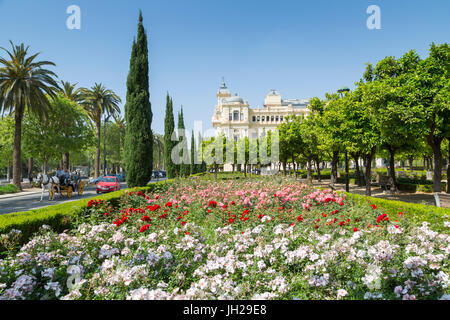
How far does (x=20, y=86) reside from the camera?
20.6m

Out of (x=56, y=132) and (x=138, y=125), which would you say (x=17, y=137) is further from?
(x=138, y=125)

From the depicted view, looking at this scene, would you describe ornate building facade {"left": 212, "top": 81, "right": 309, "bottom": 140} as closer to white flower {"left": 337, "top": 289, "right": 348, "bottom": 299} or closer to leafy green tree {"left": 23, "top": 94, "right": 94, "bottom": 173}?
leafy green tree {"left": 23, "top": 94, "right": 94, "bottom": 173}

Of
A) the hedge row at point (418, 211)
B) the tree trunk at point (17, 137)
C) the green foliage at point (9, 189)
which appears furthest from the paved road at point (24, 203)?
the hedge row at point (418, 211)

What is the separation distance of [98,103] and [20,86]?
14575 mm

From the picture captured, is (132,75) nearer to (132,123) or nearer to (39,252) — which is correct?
(132,123)

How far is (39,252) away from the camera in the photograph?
145 inches

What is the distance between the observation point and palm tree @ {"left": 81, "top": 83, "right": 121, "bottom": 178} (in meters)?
34.4

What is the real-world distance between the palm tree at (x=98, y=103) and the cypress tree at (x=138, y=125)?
66.3 feet

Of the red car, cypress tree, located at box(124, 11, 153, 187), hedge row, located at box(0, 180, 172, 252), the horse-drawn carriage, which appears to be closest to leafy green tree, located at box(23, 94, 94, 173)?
the horse-drawn carriage

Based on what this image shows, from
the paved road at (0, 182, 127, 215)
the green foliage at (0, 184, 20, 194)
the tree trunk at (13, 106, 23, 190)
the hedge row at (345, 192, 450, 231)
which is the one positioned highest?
the tree trunk at (13, 106, 23, 190)

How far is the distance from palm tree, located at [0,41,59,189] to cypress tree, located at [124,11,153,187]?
33.6ft

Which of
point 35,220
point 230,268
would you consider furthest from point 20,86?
point 230,268
